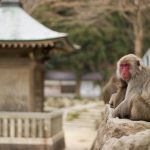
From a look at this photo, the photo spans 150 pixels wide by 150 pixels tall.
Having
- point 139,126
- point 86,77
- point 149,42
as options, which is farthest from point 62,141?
point 86,77

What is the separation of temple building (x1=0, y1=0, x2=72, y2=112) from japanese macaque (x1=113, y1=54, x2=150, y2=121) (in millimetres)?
9654

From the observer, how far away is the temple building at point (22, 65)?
15172mm

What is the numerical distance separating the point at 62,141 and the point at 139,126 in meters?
11.6

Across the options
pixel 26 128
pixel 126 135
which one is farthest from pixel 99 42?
pixel 126 135

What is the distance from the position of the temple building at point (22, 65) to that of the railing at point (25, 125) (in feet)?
2.83

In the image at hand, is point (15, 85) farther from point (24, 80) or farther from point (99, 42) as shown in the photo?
point (99, 42)

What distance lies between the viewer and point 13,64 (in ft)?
50.3

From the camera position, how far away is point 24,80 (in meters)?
15.4

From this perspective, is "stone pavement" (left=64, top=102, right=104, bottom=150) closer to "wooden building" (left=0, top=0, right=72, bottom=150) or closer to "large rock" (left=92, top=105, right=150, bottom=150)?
"wooden building" (left=0, top=0, right=72, bottom=150)

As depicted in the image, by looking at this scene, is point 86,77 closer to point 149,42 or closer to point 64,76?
point 64,76

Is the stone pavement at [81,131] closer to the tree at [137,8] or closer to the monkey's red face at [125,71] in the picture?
the tree at [137,8]

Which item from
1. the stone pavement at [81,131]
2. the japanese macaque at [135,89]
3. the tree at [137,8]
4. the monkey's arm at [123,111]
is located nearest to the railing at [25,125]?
the stone pavement at [81,131]

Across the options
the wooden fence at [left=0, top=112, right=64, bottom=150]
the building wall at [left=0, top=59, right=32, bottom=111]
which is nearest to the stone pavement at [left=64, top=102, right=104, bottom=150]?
the wooden fence at [left=0, top=112, right=64, bottom=150]

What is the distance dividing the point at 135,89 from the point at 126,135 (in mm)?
460
